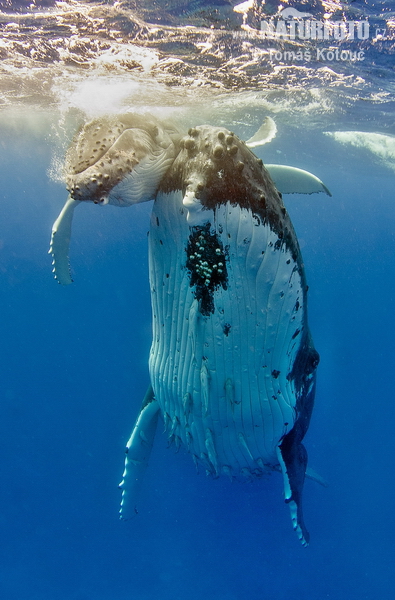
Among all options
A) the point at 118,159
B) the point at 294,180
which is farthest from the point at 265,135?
the point at 118,159

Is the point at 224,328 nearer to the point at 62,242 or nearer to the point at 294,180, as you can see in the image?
the point at 62,242

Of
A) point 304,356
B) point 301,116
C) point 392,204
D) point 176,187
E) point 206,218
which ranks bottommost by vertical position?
point 392,204

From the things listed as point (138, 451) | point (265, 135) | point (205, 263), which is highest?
point (265, 135)

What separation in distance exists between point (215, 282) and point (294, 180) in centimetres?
322

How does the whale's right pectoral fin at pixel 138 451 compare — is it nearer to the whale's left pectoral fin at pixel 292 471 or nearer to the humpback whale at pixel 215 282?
the humpback whale at pixel 215 282

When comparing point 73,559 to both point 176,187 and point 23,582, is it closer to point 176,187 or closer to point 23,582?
point 23,582

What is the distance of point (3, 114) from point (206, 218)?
24914mm

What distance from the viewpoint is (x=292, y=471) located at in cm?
462

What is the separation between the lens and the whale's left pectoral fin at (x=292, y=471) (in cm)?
452

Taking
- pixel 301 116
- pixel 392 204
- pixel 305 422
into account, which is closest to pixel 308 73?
pixel 301 116

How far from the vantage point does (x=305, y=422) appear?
4.90 metres

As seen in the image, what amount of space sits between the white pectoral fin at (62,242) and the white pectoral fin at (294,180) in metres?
2.60

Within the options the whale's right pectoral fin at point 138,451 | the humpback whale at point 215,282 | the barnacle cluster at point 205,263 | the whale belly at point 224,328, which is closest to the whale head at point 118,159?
the humpback whale at point 215,282

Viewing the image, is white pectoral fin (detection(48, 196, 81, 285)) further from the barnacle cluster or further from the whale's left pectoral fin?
the whale's left pectoral fin
